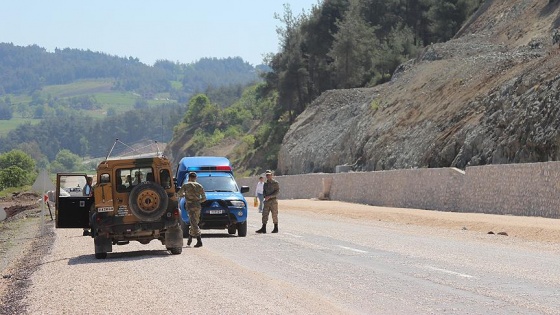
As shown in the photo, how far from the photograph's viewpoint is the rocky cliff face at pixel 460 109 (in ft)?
146

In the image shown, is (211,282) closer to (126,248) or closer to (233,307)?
(233,307)

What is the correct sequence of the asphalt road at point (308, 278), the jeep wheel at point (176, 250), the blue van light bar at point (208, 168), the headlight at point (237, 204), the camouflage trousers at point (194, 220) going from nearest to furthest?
the asphalt road at point (308, 278) < the jeep wheel at point (176, 250) < the camouflage trousers at point (194, 220) < the headlight at point (237, 204) < the blue van light bar at point (208, 168)

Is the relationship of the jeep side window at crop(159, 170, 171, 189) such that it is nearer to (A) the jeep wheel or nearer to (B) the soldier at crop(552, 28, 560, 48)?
(A) the jeep wheel

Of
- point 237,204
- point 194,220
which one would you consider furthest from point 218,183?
point 194,220

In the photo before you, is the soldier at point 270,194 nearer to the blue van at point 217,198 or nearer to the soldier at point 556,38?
the blue van at point 217,198

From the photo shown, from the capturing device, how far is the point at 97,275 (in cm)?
1733

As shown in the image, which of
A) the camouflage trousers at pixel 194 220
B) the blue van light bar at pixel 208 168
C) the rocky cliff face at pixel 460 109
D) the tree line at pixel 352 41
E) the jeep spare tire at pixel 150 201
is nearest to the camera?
the jeep spare tire at pixel 150 201

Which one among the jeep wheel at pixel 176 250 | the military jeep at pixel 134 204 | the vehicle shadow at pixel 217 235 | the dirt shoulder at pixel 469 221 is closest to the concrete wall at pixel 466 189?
the dirt shoulder at pixel 469 221

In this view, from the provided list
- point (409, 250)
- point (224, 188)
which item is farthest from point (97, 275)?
point (224, 188)

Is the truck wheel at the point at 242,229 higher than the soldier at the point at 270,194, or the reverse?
the soldier at the point at 270,194

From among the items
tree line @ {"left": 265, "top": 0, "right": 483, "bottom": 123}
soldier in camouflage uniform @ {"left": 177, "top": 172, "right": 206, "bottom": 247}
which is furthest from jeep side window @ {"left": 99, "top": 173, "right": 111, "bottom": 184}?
tree line @ {"left": 265, "top": 0, "right": 483, "bottom": 123}

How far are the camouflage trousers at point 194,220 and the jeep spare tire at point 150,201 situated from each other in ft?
8.83

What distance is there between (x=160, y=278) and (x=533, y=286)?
5.84 metres

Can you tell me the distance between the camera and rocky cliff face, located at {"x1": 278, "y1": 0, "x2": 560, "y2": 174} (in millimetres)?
44625
